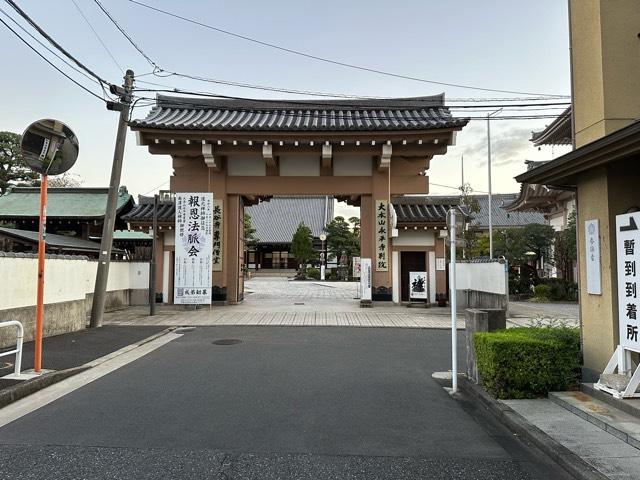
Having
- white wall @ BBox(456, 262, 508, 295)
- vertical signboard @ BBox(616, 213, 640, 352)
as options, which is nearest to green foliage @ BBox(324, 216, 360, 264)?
white wall @ BBox(456, 262, 508, 295)

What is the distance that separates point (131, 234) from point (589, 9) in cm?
2176

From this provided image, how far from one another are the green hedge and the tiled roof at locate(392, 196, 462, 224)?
1131 centimetres

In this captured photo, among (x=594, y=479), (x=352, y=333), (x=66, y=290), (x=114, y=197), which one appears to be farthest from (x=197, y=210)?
(x=594, y=479)

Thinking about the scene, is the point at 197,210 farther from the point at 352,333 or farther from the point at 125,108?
the point at 352,333

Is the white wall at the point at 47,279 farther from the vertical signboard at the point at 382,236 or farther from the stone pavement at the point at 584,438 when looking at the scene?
the vertical signboard at the point at 382,236

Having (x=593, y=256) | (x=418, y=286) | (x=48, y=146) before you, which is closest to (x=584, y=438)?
(x=593, y=256)

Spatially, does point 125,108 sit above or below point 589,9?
above

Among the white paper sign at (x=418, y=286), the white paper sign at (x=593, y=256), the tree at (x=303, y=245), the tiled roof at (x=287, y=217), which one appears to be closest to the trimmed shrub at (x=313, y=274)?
the tree at (x=303, y=245)

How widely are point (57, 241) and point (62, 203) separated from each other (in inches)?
174

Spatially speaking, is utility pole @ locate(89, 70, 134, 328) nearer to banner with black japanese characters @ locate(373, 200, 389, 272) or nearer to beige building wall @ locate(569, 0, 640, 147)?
banner with black japanese characters @ locate(373, 200, 389, 272)

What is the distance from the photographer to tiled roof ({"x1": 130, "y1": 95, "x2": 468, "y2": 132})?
15.2 meters

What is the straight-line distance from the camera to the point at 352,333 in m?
10.6

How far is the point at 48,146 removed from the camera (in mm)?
6445

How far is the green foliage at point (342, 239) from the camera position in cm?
4212
